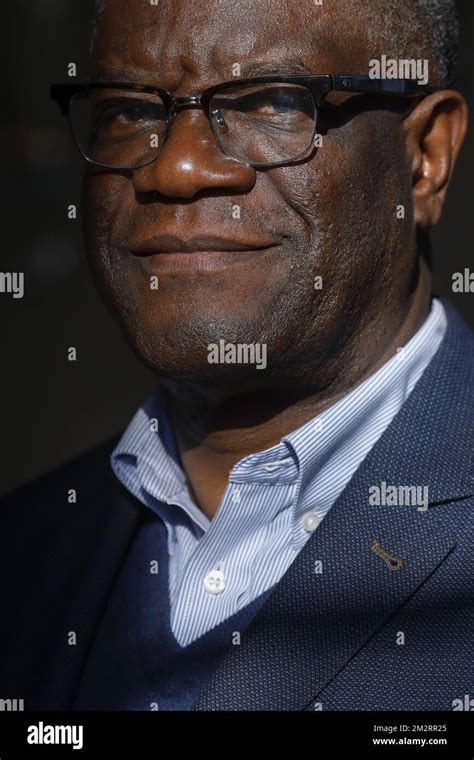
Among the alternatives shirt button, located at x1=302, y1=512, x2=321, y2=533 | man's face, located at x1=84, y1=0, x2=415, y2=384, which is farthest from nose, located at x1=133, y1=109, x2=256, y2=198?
shirt button, located at x1=302, y1=512, x2=321, y2=533

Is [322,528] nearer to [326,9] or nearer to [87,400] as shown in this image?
[326,9]

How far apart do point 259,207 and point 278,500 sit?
1.71 ft

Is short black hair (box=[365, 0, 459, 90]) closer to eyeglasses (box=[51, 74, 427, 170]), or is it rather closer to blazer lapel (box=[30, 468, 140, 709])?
eyeglasses (box=[51, 74, 427, 170])

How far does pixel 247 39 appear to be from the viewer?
76.5 inches

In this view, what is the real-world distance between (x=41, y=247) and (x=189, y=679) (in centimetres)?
210

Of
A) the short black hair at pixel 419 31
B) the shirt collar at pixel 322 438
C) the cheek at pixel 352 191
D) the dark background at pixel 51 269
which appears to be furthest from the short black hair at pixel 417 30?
the dark background at pixel 51 269

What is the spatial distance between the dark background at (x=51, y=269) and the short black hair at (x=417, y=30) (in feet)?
4.19

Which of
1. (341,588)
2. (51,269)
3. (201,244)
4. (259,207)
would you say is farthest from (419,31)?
(51,269)

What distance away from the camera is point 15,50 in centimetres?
366

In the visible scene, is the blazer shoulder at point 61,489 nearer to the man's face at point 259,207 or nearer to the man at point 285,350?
the man at point 285,350

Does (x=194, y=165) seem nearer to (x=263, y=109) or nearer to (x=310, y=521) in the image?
(x=263, y=109)

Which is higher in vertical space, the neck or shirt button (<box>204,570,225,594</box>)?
the neck

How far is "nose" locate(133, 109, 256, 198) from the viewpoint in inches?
75.9

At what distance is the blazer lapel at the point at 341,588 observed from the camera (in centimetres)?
184
